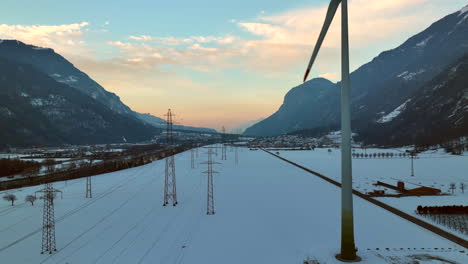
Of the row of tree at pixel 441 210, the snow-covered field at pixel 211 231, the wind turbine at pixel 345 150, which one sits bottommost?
the snow-covered field at pixel 211 231

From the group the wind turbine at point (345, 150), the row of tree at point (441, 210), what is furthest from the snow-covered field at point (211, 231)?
the row of tree at point (441, 210)

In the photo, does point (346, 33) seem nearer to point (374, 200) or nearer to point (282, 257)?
point (282, 257)

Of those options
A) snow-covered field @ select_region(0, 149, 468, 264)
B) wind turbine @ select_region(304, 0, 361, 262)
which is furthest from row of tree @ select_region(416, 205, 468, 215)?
wind turbine @ select_region(304, 0, 361, 262)

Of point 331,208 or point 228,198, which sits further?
point 228,198

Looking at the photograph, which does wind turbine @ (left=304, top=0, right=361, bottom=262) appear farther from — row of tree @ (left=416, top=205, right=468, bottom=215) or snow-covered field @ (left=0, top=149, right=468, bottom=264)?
row of tree @ (left=416, top=205, right=468, bottom=215)

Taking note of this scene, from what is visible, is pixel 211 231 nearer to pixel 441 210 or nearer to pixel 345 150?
pixel 345 150

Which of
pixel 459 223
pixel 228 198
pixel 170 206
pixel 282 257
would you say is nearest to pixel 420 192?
pixel 459 223

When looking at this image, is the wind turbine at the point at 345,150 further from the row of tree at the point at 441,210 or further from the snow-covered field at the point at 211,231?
the row of tree at the point at 441,210
